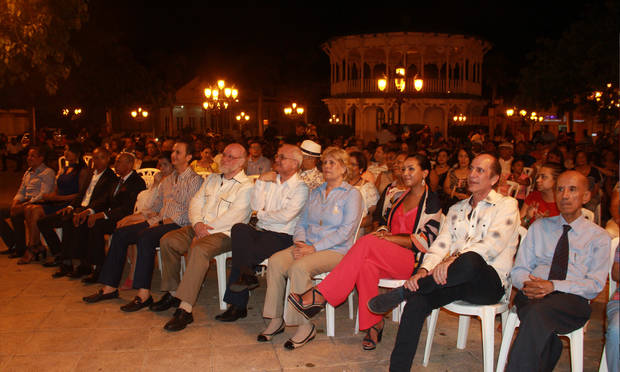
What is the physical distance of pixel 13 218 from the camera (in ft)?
23.4

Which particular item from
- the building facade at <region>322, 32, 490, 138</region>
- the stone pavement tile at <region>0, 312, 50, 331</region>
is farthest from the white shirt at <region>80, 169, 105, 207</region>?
the building facade at <region>322, 32, 490, 138</region>

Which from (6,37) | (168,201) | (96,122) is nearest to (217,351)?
(168,201)

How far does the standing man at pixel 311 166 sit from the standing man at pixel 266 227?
376 mm

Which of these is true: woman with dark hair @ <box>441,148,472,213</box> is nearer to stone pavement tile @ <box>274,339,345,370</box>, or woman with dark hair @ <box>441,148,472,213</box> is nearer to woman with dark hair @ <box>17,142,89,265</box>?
stone pavement tile @ <box>274,339,345,370</box>

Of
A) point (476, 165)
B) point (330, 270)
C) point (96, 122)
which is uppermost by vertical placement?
point (96, 122)

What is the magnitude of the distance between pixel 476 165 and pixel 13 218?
6179 millimetres

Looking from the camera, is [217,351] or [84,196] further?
[84,196]

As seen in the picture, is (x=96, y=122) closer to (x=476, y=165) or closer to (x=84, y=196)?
(x=84, y=196)

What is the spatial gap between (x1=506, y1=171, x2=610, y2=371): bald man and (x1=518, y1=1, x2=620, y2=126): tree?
824 cm

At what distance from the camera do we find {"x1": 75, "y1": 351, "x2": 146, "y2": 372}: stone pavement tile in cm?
385

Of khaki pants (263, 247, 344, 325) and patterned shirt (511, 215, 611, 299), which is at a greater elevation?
patterned shirt (511, 215, 611, 299)

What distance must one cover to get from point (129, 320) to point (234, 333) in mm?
1040

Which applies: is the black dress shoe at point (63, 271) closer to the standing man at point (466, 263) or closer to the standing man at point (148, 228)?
the standing man at point (148, 228)

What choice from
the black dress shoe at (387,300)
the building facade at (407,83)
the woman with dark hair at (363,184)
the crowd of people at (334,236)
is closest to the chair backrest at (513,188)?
the crowd of people at (334,236)
